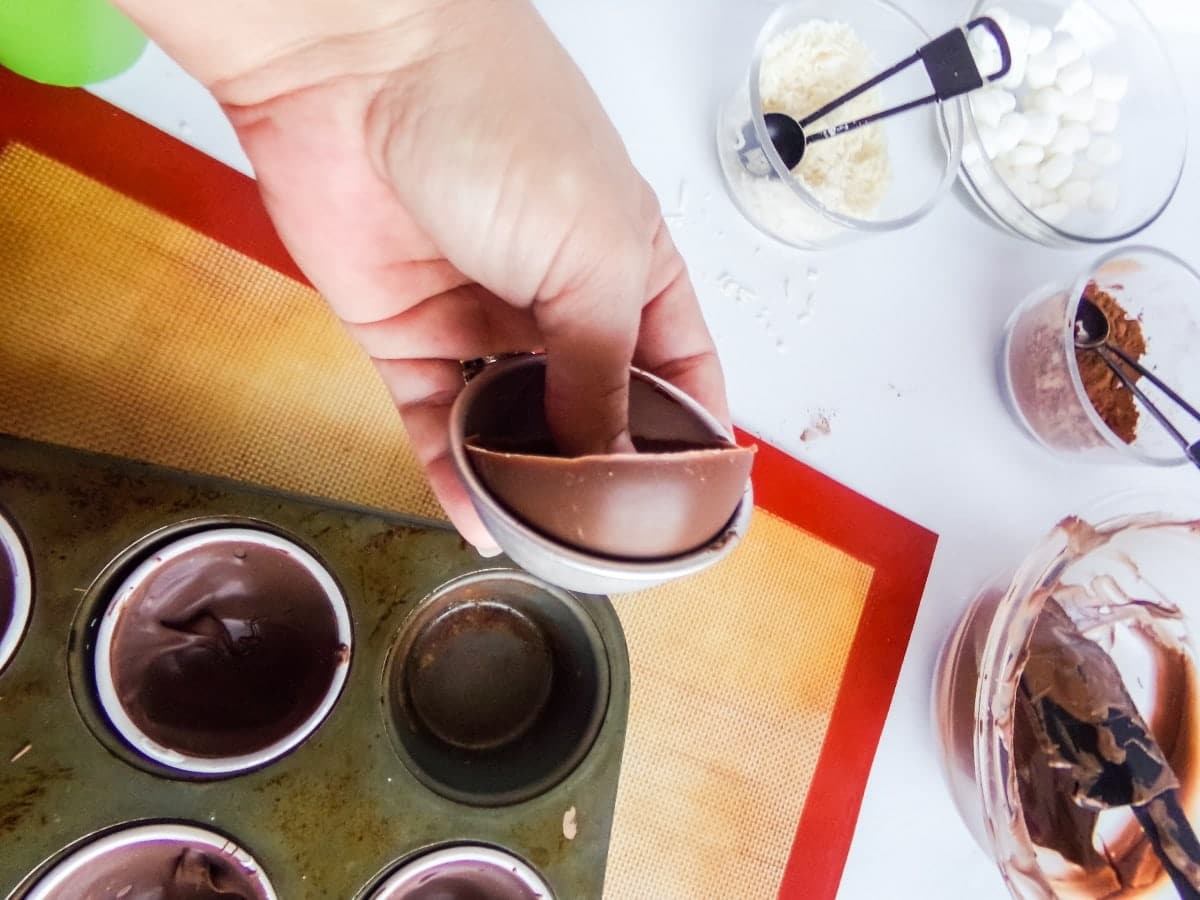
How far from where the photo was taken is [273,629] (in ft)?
2.54

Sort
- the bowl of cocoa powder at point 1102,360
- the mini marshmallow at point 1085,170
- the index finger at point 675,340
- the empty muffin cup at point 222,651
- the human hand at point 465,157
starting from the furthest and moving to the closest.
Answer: the mini marshmallow at point 1085,170
the bowl of cocoa powder at point 1102,360
the index finger at point 675,340
the empty muffin cup at point 222,651
the human hand at point 465,157

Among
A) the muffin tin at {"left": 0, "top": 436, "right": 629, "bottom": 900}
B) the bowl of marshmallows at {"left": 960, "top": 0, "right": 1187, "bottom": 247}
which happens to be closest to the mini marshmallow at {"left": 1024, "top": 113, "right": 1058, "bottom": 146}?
the bowl of marshmallows at {"left": 960, "top": 0, "right": 1187, "bottom": 247}

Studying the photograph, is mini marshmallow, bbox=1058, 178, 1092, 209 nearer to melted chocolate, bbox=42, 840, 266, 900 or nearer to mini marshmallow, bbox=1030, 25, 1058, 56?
mini marshmallow, bbox=1030, 25, 1058, 56

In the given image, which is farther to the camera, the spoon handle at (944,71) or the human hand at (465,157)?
the spoon handle at (944,71)

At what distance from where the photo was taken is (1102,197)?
1027 mm

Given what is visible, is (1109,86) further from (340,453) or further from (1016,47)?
(340,453)

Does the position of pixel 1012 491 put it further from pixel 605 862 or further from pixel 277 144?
pixel 277 144

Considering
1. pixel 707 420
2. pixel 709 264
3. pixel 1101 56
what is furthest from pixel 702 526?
pixel 1101 56

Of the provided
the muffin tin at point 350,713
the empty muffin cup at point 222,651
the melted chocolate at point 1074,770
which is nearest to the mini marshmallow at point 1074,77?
the melted chocolate at point 1074,770

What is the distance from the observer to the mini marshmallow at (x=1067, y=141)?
39.8 inches

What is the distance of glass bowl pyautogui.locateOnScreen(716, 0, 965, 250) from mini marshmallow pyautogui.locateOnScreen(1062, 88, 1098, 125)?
155mm

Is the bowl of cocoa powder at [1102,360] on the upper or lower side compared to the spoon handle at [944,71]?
lower

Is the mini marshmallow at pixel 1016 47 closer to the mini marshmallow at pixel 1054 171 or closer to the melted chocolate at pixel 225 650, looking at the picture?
the mini marshmallow at pixel 1054 171

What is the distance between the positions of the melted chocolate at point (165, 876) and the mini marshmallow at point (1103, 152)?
3.77 feet
